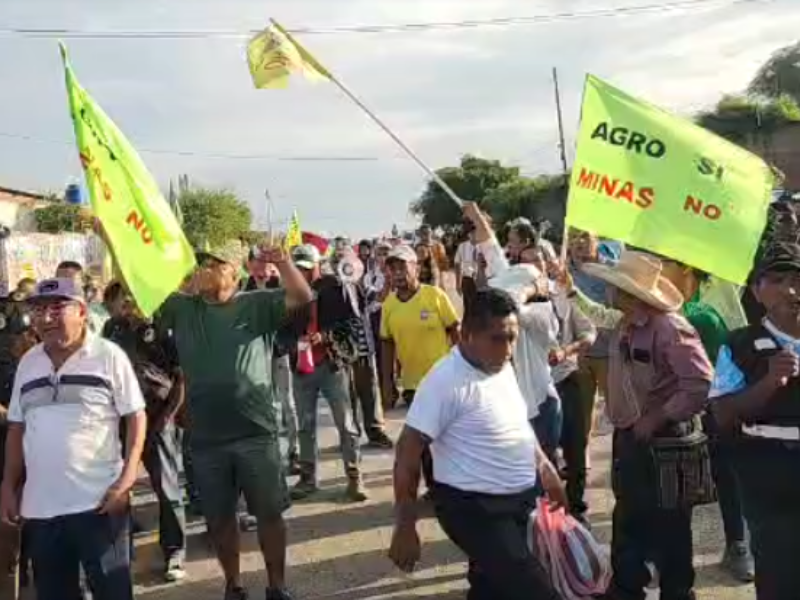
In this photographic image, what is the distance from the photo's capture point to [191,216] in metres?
39.8

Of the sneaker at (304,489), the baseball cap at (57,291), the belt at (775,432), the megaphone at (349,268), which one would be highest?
the megaphone at (349,268)

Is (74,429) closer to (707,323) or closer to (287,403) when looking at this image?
(707,323)

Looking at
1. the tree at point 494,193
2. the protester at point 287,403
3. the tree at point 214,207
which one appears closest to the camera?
the protester at point 287,403

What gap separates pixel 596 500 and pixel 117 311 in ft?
11.3

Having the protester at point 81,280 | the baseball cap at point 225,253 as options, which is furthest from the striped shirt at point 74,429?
the protester at point 81,280

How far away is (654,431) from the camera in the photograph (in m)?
4.27

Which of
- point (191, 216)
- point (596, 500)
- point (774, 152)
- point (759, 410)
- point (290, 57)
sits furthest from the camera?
point (774, 152)

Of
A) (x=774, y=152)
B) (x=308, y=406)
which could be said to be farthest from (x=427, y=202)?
(x=308, y=406)

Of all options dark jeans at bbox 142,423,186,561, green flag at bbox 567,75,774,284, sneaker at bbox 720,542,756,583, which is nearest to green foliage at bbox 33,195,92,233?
dark jeans at bbox 142,423,186,561

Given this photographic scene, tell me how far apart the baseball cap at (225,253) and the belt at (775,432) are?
2674mm

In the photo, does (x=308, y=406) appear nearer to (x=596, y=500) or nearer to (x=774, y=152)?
(x=596, y=500)

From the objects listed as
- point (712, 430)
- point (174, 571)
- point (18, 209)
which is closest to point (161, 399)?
point (174, 571)

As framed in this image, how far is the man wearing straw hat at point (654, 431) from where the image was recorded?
4234 millimetres

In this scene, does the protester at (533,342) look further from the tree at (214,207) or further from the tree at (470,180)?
the tree at (470,180)
